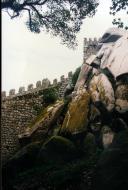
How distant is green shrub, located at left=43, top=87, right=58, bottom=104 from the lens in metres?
25.7

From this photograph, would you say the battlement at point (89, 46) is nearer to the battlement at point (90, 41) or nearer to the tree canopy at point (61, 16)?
the battlement at point (90, 41)

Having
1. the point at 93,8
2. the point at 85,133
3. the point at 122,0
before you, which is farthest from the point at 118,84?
the point at 122,0

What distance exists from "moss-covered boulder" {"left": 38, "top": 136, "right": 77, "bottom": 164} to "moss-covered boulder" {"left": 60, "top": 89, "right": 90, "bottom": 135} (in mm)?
969

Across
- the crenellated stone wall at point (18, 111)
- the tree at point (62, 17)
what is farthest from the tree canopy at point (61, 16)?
the crenellated stone wall at point (18, 111)

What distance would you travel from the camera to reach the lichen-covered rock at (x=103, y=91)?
21828 millimetres

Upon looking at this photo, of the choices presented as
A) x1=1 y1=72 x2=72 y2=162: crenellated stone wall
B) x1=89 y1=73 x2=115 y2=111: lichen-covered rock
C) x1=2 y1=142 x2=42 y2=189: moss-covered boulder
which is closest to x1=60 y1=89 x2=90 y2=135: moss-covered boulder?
x1=89 y1=73 x2=115 y2=111: lichen-covered rock

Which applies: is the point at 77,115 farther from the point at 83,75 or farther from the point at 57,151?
the point at 83,75

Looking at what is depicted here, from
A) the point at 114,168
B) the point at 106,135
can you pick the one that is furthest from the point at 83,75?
the point at 114,168

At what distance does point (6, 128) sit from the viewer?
24562 mm

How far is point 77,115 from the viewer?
21.7 m

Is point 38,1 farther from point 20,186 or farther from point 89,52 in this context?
point 89,52

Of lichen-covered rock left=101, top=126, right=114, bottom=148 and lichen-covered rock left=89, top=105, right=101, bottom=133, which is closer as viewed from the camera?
lichen-covered rock left=101, top=126, right=114, bottom=148

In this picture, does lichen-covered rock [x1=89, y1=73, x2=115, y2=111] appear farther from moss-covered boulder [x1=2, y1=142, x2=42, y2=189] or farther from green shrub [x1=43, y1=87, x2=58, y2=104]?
moss-covered boulder [x1=2, y1=142, x2=42, y2=189]

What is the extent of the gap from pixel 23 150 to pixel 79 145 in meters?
2.77
